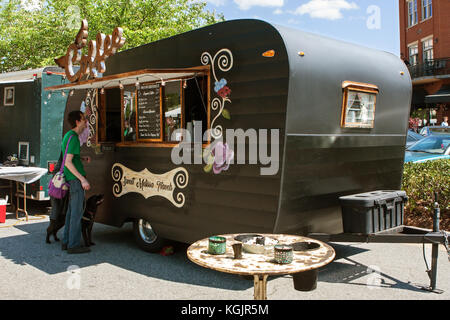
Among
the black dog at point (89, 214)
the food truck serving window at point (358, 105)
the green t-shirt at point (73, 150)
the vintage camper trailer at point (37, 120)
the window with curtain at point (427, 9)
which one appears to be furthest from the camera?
the window with curtain at point (427, 9)

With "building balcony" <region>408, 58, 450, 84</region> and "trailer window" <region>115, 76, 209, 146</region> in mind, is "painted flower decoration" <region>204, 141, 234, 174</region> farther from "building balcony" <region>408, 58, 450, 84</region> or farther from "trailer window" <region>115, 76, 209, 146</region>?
"building balcony" <region>408, 58, 450, 84</region>

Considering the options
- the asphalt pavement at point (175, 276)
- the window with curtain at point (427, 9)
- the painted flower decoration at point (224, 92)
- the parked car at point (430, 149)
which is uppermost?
the window with curtain at point (427, 9)

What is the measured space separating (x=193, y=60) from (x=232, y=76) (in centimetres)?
71

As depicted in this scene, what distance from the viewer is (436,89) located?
28.7m

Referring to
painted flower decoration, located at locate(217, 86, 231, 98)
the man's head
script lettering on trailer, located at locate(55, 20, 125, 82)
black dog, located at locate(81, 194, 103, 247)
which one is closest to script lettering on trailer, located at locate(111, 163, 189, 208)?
black dog, located at locate(81, 194, 103, 247)

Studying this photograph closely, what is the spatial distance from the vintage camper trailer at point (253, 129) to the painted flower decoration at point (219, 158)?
0.02 metres

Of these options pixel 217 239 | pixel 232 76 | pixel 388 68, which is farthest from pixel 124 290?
pixel 388 68

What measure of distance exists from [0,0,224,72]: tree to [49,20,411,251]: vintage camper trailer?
12.3 m

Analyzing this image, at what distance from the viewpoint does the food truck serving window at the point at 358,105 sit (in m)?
5.14

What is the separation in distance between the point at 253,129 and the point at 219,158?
573 mm

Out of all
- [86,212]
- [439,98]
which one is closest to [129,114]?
[86,212]

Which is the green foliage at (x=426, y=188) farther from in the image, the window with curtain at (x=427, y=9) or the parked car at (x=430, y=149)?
the window with curtain at (x=427, y=9)

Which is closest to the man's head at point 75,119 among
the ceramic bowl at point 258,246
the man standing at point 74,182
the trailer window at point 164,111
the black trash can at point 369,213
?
the man standing at point 74,182

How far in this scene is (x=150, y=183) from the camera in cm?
612
